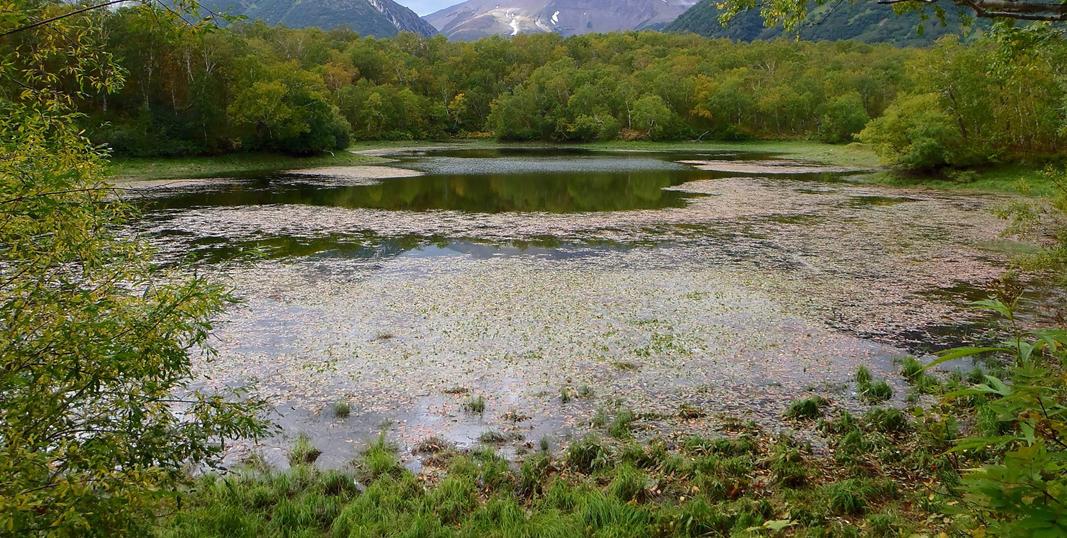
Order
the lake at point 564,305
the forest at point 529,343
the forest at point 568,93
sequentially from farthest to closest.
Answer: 1. the forest at point 568,93
2. the lake at point 564,305
3. the forest at point 529,343

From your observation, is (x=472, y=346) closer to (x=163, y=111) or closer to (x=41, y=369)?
(x=41, y=369)

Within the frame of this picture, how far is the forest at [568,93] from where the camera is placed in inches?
1377

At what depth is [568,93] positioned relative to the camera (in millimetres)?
112438

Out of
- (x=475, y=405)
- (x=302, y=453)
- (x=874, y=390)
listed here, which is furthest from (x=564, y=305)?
(x=302, y=453)

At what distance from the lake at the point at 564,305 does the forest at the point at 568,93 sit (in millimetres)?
5102

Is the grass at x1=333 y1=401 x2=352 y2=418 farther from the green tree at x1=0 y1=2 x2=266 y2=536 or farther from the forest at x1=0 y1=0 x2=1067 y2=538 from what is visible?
the green tree at x1=0 y1=2 x2=266 y2=536

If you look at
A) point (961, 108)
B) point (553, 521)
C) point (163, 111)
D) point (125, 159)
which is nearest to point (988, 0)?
point (553, 521)

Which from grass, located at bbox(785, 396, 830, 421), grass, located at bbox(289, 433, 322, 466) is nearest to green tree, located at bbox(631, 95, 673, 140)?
grass, located at bbox(785, 396, 830, 421)

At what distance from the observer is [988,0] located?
6.19 meters

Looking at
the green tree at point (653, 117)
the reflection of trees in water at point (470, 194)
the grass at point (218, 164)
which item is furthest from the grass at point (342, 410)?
the green tree at point (653, 117)

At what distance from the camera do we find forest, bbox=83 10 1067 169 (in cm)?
3497

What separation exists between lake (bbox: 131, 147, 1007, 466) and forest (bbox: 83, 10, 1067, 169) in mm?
5102

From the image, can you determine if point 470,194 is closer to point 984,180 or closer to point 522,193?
point 522,193

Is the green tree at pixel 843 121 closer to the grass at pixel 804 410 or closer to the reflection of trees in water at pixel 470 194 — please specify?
the reflection of trees in water at pixel 470 194
